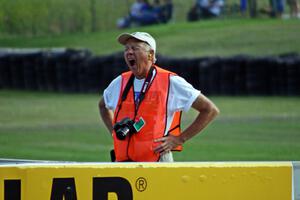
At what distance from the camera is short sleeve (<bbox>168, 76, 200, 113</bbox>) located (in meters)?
7.97

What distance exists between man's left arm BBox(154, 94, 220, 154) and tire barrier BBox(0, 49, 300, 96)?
710 inches

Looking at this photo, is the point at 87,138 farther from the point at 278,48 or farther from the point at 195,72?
the point at 278,48

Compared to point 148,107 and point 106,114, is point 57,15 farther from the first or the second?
point 148,107

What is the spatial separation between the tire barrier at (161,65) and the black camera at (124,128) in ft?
60.4

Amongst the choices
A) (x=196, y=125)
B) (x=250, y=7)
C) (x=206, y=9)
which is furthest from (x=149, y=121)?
(x=206, y=9)

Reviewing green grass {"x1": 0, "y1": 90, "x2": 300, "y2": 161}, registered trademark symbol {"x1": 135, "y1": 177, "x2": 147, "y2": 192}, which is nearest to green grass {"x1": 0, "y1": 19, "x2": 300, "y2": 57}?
green grass {"x1": 0, "y1": 90, "x2": 300, "y2": 161}

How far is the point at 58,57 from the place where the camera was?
96.2 ft

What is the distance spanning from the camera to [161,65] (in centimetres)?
2784

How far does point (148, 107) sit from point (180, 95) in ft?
0.82

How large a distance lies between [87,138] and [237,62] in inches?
349

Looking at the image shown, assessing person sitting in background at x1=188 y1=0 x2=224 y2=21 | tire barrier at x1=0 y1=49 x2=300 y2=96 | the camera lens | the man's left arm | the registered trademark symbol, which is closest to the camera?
the registered trademark symbol

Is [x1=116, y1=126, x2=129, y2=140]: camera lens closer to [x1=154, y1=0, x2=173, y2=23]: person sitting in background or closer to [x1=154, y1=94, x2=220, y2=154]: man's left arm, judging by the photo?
[x1=154, y1=94, x2=220, y2=154]: man's left arm

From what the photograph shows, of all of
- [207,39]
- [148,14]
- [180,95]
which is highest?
[148,14]

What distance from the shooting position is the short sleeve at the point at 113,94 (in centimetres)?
820
